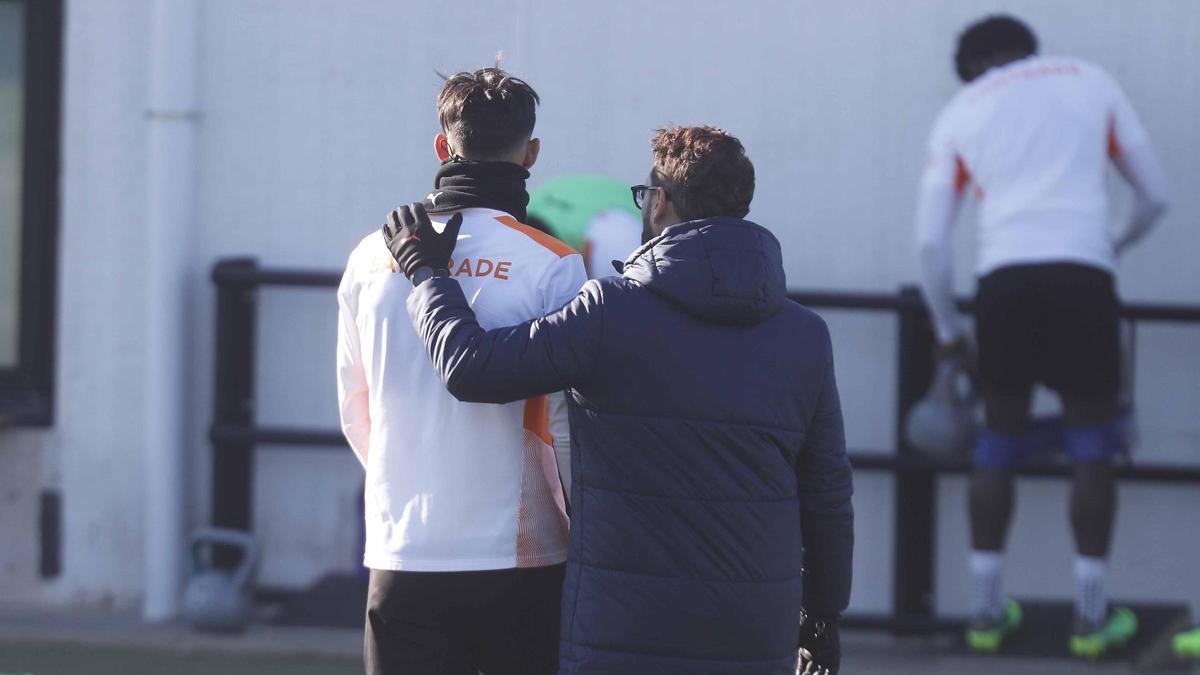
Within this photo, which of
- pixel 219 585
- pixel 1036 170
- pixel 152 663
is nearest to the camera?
Answer: pixel 1036 170

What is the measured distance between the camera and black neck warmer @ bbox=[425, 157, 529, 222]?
281 cm

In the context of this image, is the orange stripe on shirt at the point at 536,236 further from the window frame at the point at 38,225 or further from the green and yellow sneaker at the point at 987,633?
the window frame at the point at 38,225

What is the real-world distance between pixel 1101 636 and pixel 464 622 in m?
2.88

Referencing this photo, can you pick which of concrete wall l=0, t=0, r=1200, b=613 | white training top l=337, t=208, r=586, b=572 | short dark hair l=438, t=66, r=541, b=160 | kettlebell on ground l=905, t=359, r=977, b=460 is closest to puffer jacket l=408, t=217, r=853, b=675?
white training top l=337, t=208, r=586, b=572

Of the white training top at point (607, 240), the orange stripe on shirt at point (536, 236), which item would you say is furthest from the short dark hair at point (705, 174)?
the white training top at point (607, 240)

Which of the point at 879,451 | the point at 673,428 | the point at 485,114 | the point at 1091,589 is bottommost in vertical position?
the point at 1091,589

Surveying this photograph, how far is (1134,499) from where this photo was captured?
215 inches

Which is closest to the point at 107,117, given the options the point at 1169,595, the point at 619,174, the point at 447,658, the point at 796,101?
the point at 619,174

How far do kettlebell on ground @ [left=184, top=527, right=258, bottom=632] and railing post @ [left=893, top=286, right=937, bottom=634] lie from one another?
2.26 meters

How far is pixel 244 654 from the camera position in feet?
17.3

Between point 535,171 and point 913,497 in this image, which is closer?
point 913,497

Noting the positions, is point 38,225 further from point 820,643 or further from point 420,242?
point 820,643

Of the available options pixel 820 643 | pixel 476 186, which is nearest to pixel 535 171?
pixel 476 186

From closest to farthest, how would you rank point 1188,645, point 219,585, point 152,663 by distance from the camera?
point 1188,645
point 152,663
point 219,585
